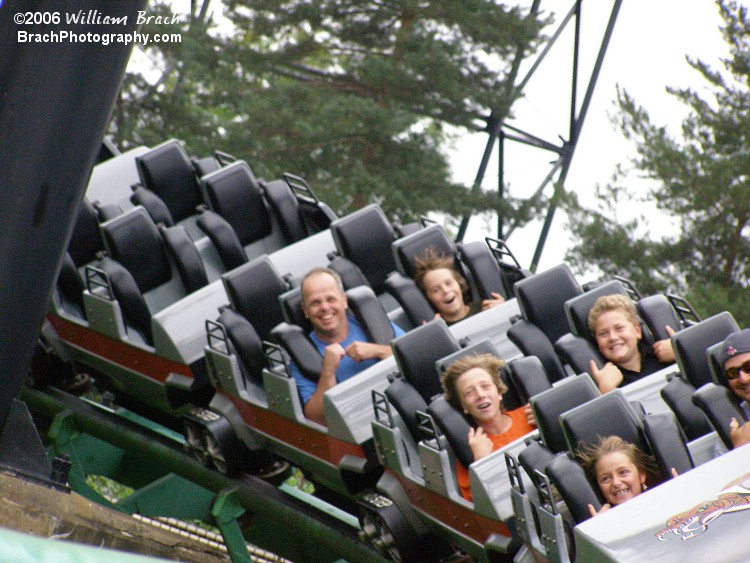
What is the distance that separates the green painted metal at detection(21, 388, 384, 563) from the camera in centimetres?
504

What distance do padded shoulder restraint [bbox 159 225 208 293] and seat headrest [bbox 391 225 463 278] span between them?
1.13 meters

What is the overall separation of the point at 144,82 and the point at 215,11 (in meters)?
1.58

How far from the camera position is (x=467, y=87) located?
14250 millimetres

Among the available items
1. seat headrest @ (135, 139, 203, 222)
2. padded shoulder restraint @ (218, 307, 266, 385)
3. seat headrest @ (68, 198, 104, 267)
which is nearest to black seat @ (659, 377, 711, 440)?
padded shoulder restraint @ (218, 307, 266, 385)

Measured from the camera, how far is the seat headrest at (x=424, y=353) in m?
4.55

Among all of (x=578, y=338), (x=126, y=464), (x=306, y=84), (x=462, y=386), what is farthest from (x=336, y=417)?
(x=306, y=84)

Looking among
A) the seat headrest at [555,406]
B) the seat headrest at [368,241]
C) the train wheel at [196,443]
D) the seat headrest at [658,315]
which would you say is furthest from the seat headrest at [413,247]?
the seat headrest at [555,406]

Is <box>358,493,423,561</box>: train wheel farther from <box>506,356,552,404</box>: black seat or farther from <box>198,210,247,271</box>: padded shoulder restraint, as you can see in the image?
<box>198,210,247,271</box>: padded shoulder restraint

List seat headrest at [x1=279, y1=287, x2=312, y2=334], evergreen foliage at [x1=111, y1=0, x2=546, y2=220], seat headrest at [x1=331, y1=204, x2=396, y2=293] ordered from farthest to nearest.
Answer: evergreen foliage at [x1=111, y1=0, x2=546, y2=220]
seat headrest at [x1=331, y1=204, x2=396, y2=293]
seat headrest at [x1=279, y1=287, x2=312, y2=334]

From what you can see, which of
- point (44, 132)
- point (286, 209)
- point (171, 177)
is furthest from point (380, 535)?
point (171, 177)

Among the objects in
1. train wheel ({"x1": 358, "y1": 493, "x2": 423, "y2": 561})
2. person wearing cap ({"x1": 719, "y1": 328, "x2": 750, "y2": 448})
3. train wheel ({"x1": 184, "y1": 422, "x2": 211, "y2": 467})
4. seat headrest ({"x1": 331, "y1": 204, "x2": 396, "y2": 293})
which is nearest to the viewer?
person wearing cap ({"x1": 719, "y1": 328, "x2": 750, "y2": 448})

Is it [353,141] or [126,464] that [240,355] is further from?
[353,141]

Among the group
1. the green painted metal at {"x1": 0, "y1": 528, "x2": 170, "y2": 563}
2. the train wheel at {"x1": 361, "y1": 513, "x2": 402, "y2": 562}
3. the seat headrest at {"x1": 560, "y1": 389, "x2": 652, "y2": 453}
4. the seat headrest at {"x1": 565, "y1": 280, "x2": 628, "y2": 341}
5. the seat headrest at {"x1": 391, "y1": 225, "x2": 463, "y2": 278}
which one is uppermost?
the seat headrest at {"x1": 391, "y1": 225, "x2": 463, "y2": 278}

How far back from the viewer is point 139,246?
606 cm
